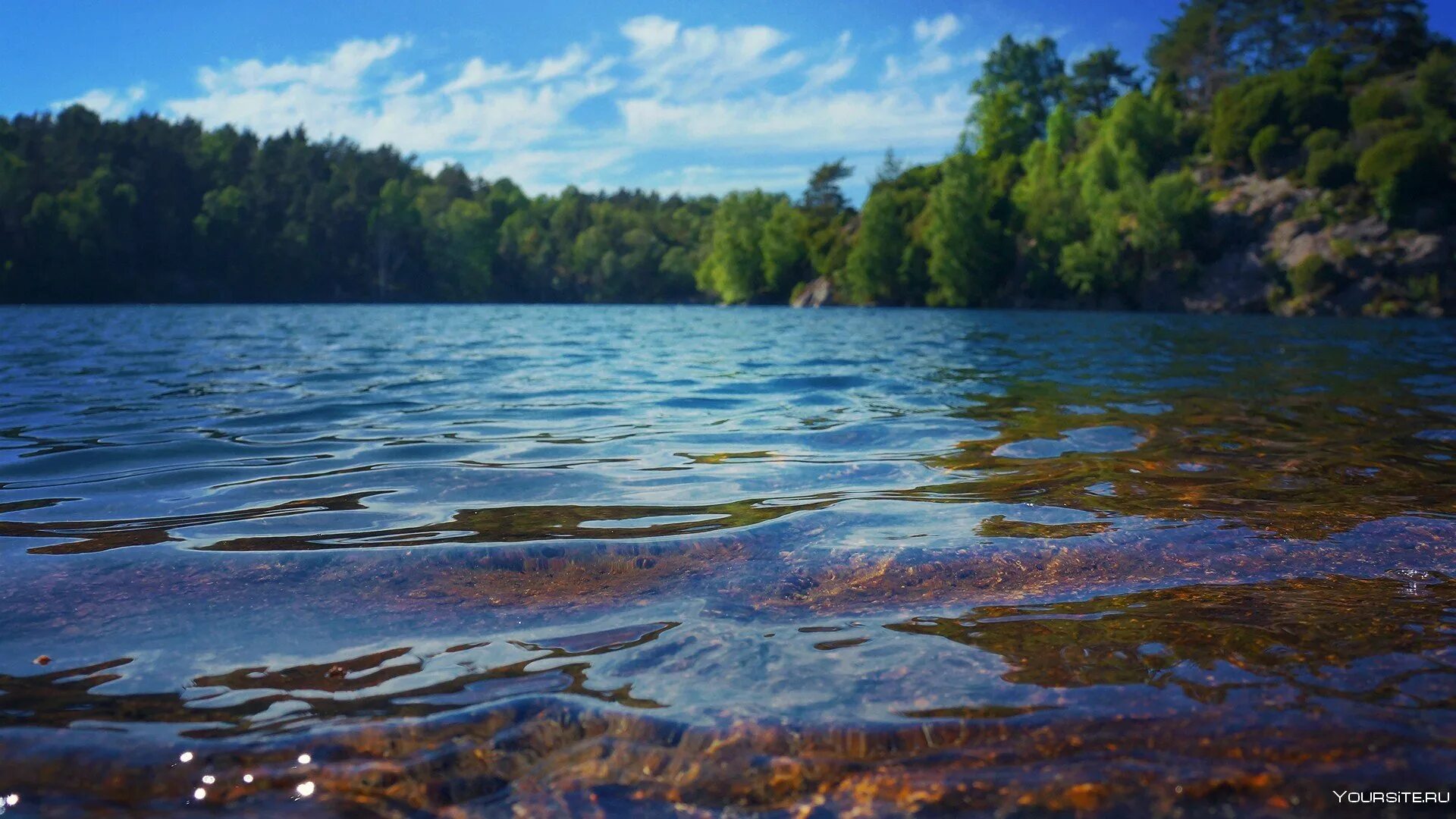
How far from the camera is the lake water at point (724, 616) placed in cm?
222

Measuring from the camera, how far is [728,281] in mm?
98000

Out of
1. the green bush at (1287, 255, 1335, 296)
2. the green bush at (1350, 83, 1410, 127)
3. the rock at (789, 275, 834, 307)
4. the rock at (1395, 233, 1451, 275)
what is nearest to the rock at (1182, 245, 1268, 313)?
the green bush at (1287, 255, 1335, 296)

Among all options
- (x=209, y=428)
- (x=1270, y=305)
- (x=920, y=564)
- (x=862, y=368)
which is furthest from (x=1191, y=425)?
(x=1270, y=305)

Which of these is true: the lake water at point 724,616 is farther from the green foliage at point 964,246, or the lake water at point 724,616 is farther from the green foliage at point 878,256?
the green foliage at point 878,256

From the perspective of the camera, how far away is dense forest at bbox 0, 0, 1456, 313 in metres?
63.4

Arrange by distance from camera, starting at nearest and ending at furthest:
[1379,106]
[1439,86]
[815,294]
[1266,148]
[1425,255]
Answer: [1425,255], [1439,86], [1379,106], [1266,148], [815,294]

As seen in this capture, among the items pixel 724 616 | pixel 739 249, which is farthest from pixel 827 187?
pixel 724 616

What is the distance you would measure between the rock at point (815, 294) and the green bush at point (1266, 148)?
1407 inches

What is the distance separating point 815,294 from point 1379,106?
152ft

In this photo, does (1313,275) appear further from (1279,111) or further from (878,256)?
(878,256)

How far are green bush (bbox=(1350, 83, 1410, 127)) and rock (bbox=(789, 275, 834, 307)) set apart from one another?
1687 inches

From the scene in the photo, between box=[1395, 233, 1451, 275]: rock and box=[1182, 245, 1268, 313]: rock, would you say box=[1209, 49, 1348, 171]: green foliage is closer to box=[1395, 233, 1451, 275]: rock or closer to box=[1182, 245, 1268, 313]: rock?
box=[1182, 245, 1268, 313]: rock

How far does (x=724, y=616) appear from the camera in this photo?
11.1 feet

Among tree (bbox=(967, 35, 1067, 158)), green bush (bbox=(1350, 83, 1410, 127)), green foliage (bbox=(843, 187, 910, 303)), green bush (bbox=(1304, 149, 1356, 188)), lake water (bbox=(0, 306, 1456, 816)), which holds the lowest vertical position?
lake water (bbox=(0, 306, 1456, 816))
